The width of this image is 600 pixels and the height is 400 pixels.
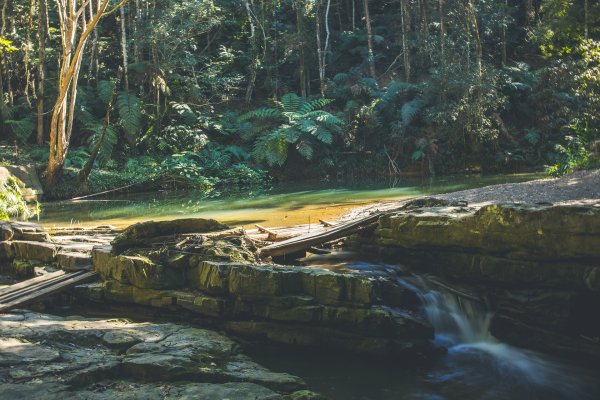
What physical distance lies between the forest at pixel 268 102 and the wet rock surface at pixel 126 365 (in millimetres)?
13472

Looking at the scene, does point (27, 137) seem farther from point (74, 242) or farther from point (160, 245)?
point (160, 245)

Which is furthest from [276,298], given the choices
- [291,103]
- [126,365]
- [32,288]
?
[291,103]

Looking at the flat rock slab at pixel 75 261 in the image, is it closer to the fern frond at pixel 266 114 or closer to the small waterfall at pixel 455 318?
the small waterfall at pixel 455 318

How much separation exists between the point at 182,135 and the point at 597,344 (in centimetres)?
1958

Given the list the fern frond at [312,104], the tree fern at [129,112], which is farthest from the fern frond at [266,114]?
the tree fern at [129,112]

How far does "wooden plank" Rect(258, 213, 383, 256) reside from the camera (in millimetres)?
6855

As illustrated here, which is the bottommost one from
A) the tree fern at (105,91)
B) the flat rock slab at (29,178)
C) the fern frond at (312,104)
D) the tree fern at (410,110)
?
the flat rock slab at (29,178)

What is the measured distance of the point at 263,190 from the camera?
18.5 meters

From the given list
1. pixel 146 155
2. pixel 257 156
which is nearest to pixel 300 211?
pixel 257 156

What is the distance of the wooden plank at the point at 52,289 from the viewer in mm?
5840

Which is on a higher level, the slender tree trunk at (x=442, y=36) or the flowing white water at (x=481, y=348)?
the slender tree trunk at (x=442, y=36)

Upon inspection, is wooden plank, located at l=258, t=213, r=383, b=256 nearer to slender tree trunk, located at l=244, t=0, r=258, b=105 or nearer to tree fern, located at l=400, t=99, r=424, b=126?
tree fern, located at l=400, t=99, r=424, b=126

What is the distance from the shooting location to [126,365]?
4082 mm

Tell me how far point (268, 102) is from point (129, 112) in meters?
5.91
